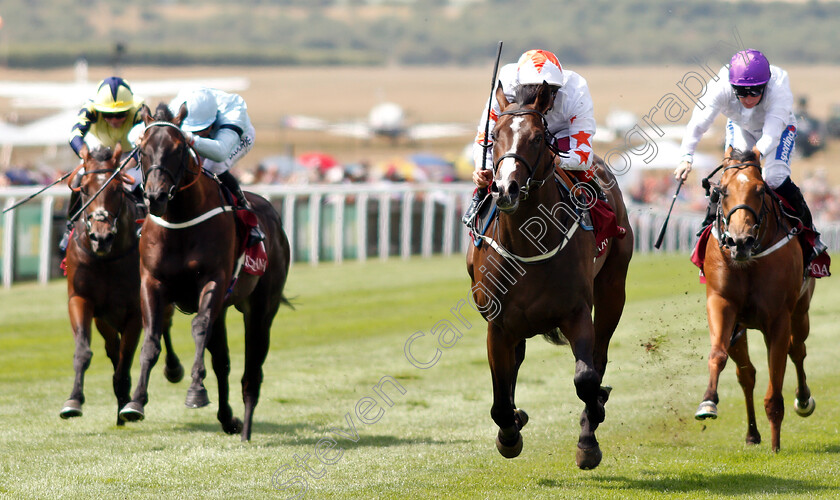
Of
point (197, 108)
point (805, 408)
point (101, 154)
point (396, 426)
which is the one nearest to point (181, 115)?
point (197, 108)

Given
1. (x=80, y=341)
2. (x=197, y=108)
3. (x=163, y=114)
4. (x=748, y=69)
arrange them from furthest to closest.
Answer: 1. (x=80, y=341)
2. (x=197, y=108)
3. (x=748, y=69)
4. (x=163, y=114)

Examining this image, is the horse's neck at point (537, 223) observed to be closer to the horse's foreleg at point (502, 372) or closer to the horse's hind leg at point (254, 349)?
the horse's foreleg at point (502, 372)

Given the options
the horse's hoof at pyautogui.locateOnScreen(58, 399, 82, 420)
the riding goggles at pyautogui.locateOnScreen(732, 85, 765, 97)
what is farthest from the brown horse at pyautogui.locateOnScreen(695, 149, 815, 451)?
the horse's hoof at pyautogui.locateOnScreen(58, 399, 82, 420)

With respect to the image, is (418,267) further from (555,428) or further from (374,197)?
(555,428)

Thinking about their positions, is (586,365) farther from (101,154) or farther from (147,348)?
(101,154)

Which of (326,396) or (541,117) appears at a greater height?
(541,117)

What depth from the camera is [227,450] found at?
21.3ft

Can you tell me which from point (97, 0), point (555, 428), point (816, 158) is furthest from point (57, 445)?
point (97, 0)

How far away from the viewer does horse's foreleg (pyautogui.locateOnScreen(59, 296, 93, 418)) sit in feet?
21.5

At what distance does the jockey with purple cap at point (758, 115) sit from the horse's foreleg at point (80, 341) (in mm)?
3736

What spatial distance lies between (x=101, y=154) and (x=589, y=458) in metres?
3.71

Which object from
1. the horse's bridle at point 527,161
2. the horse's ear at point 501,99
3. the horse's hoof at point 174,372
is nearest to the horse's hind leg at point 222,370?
the horse's hoof at point 174,372

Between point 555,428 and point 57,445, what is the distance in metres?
3.13

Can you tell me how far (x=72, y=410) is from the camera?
6340mm
